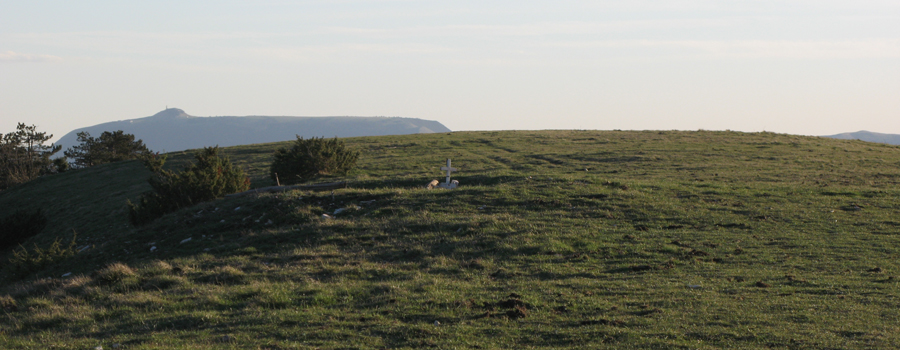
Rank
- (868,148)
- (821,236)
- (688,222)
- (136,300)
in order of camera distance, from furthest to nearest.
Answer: (868,148), (688,222), (821,236), (136,300)

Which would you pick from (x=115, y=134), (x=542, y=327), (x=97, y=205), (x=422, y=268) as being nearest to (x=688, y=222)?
(x=422, y=268)

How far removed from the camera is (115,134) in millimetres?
78688

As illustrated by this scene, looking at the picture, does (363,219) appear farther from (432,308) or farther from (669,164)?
(669,164)

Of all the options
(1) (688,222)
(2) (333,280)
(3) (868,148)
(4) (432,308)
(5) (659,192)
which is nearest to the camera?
(4) (432,308)

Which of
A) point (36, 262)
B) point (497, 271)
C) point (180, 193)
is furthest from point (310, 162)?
point (497, 271)

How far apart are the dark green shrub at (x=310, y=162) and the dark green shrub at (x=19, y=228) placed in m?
13.9

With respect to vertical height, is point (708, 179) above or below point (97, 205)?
above

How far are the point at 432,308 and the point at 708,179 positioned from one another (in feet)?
79.3

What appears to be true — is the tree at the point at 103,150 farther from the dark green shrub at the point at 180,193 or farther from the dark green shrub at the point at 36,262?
the dark green shrub at the point at 36,262

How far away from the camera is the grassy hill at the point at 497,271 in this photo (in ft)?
29.6

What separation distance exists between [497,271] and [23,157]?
280ft

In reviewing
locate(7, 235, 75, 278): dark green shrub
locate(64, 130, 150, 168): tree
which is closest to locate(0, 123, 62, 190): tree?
locate(64, 130, 150, 168): tree

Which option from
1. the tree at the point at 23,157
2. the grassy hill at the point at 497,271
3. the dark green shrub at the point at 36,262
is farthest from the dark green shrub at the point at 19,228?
the tree at the point at 23,157

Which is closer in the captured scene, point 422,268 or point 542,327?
point 542,327
